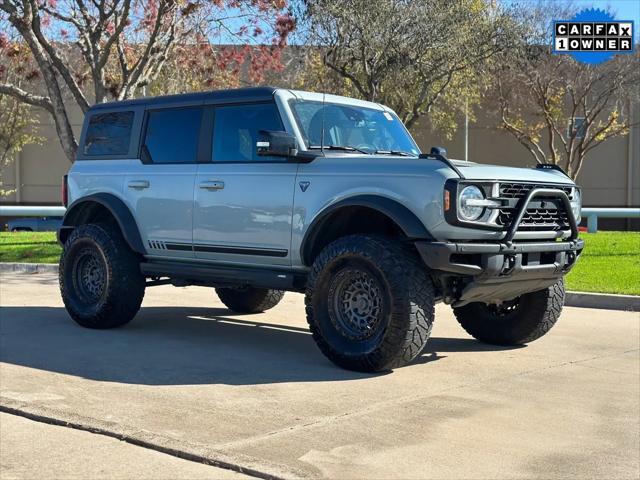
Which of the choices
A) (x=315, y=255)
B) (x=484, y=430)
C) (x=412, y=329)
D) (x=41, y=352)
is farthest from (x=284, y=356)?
(x=484, y=430)

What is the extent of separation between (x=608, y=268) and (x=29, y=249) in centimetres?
1035

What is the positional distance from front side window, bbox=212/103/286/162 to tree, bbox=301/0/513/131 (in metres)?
13.0

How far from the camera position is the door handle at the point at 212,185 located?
7.81m

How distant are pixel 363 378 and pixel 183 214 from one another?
98.7 inches

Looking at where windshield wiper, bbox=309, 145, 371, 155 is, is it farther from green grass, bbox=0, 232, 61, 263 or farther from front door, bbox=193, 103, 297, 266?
green grass, bbox=0, 232, 61, 263

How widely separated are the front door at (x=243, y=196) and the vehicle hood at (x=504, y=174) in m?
1.46

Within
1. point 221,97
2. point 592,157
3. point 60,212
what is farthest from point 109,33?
point 592,157

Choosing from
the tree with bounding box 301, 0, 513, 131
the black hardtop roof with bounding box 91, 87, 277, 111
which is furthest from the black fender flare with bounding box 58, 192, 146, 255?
the tree with bounding box 301, 0, 513, 131

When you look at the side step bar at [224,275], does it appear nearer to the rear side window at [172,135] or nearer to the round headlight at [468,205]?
the rear side window at [172,135]

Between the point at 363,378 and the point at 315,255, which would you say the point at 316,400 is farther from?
the point at 315,255

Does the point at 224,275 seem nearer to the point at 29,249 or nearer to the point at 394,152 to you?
the point at 394,152

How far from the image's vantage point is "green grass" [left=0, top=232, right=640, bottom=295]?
39.1ft

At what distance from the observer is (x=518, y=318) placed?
8.00 meters

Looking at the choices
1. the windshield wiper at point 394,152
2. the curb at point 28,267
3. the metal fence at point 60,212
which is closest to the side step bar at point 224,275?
the windshield wiper at point 394,152
